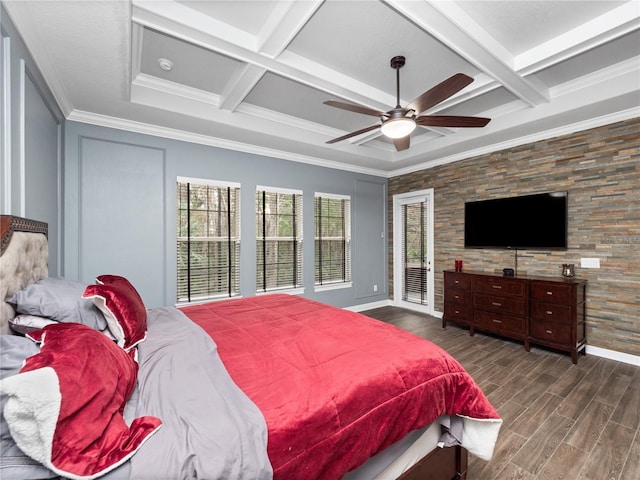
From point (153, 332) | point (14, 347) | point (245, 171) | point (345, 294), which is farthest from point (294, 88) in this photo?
point (345, 294)

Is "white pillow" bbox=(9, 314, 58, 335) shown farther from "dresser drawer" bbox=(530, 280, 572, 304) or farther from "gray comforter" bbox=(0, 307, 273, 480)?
"dresser drawer" bbox=(530, 280, 572, 304)

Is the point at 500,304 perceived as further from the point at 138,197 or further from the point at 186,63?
the point at 138,197

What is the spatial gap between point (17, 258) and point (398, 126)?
269 centimetres

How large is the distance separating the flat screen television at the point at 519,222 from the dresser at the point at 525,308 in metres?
0.52

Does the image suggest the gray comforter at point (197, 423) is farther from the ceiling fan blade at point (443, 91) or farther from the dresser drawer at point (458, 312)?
the dresser drawer at point (458, 312)

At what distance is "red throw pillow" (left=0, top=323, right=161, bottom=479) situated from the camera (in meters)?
0.75

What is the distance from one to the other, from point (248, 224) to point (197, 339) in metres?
2.71

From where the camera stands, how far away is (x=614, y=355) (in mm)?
3307

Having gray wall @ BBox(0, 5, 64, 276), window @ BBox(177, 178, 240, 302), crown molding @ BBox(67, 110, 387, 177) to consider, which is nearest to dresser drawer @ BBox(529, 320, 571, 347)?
crown molding @ BBox(67, 110, 387, 177)

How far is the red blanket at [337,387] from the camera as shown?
1094 millimetres

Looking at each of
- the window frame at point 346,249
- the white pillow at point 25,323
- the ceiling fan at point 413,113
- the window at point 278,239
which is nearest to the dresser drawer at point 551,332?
the ceiling fan at point 413,113

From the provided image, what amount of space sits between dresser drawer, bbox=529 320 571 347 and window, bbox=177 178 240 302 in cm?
377

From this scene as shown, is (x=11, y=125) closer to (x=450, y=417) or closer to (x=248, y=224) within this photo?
(x=248, y=224)

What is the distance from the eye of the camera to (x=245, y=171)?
4258mm
